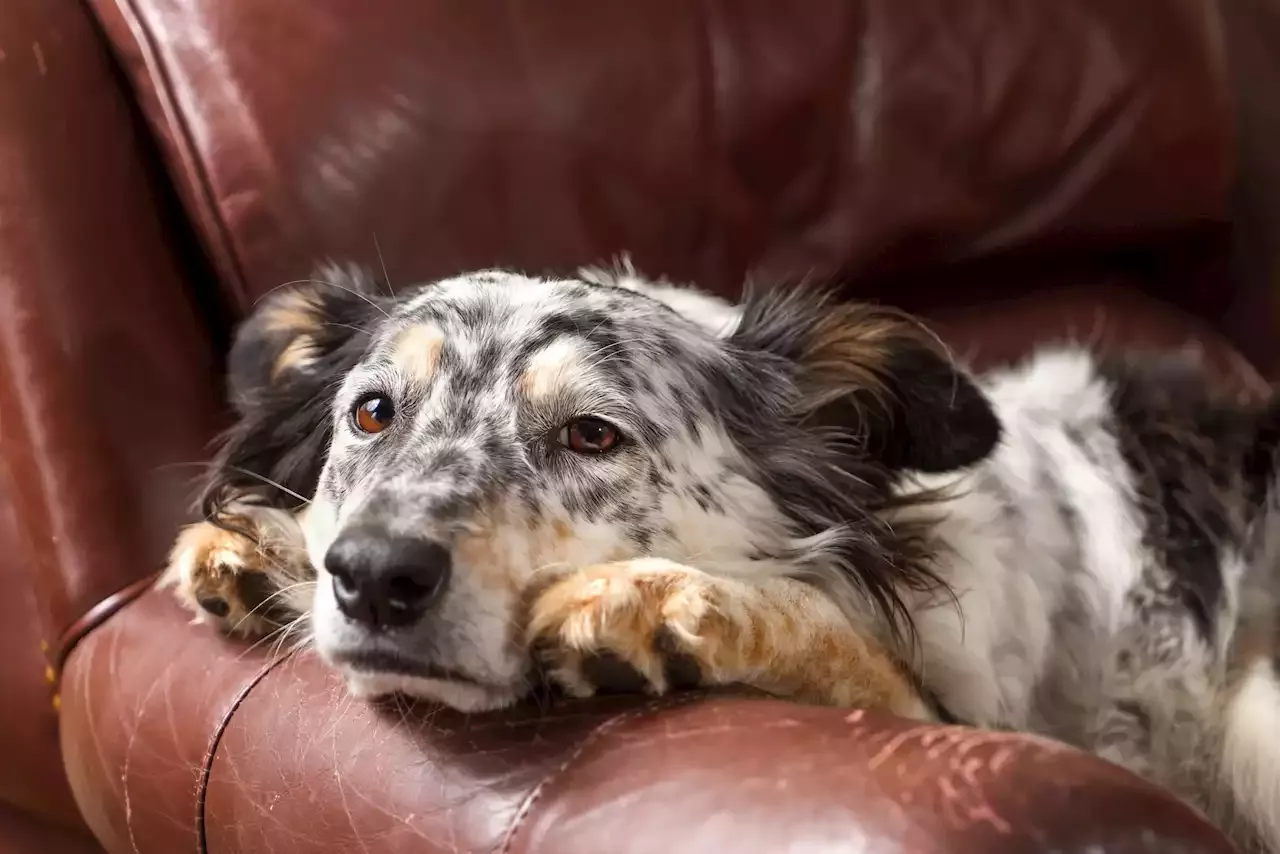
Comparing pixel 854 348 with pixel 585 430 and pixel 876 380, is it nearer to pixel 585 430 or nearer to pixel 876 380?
pixel 876 380

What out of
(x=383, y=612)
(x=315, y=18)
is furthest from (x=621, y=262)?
(x=383, y=612)

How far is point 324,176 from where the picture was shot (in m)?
1.62

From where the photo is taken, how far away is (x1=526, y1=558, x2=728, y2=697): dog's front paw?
948mm

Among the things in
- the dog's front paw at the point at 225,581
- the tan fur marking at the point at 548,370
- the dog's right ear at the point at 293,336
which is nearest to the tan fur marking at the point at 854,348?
the tan fur marking at the point at 548,370

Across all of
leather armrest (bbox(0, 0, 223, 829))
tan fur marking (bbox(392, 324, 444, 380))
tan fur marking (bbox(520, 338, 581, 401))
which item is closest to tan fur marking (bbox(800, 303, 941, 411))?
tan fur marking (bbox(520, 338, 581, 401))

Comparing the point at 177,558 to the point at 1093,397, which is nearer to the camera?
the point at 177,558

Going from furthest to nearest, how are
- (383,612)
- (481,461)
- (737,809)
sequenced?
(481,461), (383,612), (737,809)

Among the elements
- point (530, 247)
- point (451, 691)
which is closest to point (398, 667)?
point (451, 691)

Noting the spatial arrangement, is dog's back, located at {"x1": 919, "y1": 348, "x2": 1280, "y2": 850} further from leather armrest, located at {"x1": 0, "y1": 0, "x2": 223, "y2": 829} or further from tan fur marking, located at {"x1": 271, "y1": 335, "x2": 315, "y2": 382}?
leather armrest, located at {"x1": 0, "y1": 0, "x2": 223, "y2": 829}

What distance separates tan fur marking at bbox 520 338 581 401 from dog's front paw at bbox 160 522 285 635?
36 cm

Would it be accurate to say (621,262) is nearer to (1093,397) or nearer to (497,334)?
(497,334)

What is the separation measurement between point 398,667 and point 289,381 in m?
0.64

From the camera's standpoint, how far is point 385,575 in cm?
98

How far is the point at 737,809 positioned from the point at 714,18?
1464 mm
